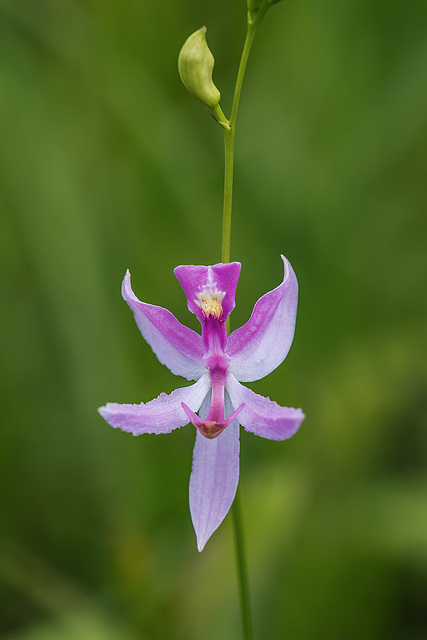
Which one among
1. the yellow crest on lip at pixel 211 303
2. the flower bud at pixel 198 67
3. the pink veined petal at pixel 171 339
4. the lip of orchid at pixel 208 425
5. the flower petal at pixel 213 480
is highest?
the flower bud at pixel 198 67

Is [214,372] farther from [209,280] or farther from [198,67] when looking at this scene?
[198,67]

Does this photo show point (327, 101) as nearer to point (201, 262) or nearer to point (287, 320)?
point (201, 262)

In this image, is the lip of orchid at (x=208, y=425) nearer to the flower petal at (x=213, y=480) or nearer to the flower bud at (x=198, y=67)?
the flower petal at (x=213, y=480)

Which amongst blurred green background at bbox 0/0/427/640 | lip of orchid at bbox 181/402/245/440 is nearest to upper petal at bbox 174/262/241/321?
A: lip of orchid at bbox 181/402/245/440

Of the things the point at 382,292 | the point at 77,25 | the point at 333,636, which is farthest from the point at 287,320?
the point at 77,25

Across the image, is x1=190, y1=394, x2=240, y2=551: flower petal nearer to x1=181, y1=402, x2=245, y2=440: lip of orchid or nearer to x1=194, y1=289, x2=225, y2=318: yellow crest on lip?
x1=181, y1=402, x2=245, y2=440: lip of orchid

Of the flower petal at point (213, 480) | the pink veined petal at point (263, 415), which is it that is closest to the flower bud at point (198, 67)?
the pink veined petal at point (263, 415)

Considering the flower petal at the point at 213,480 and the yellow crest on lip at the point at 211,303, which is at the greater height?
the yellow crest on lip at the point at 211,303

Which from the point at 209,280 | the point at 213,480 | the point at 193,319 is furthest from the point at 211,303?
the point at 193,319
